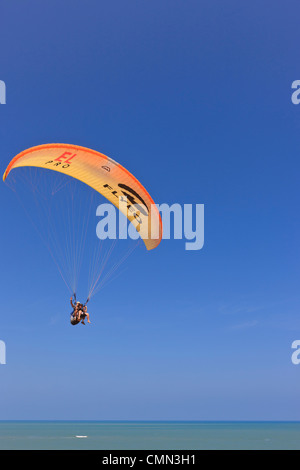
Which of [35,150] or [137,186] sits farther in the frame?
[137,186]

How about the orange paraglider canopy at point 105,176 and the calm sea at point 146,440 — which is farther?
the calm sea at point 146,440

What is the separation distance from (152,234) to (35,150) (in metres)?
5.78

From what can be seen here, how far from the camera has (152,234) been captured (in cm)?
1811

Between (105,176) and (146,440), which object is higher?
(105,176)

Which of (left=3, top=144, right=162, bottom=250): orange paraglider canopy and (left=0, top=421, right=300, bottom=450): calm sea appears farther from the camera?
(left=0, top=421, right=300, bottom=450): calm sea

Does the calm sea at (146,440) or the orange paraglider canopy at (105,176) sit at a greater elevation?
the orange paraglider canopy at (105,176)

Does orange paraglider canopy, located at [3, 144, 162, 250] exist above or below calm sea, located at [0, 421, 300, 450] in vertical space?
above

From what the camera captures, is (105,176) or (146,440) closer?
(105,176)
